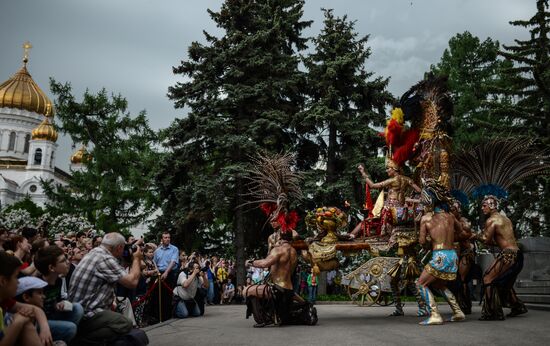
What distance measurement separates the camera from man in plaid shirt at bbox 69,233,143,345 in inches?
209

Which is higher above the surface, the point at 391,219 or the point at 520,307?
the point at 391,219

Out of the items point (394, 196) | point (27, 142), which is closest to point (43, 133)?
point (27, 142)

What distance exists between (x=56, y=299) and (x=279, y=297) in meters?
4.79

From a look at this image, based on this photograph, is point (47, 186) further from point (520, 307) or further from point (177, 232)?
point (520, 307)

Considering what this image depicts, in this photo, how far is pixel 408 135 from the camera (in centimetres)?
1130

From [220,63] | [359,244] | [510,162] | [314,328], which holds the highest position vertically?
[220,63]

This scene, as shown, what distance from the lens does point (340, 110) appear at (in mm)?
25109

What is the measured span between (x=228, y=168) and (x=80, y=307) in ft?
53.2

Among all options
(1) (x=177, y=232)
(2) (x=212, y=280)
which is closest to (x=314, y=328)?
(2) (x=212, y=280)

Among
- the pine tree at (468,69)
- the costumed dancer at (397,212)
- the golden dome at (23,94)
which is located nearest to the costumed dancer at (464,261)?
the costumed dancer at (397,212)

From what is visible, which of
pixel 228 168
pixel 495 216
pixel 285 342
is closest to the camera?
pixel 285 342

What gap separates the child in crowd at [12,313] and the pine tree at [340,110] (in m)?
19.3

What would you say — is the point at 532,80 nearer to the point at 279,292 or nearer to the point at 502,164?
the point at 502,164

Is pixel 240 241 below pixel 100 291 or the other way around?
the other way around
